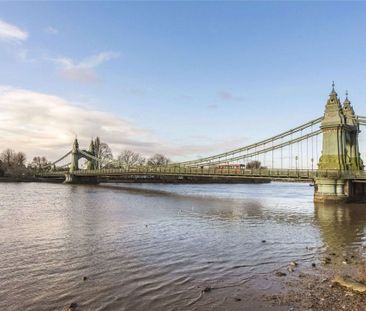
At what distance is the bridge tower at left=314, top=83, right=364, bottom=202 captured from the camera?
46719 mm

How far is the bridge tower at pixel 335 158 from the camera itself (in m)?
46.7

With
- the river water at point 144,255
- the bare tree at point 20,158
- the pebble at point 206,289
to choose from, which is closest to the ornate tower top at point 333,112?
the river water at point 144,255

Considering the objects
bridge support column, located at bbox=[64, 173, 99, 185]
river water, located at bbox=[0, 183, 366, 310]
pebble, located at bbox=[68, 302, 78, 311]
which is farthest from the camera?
bridge support column, located at bbox=[64, 173, 99, 185]

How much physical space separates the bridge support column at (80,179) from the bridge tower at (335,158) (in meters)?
82.5

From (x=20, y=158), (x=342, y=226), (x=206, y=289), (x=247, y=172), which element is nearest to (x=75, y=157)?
(x=20, y=158)

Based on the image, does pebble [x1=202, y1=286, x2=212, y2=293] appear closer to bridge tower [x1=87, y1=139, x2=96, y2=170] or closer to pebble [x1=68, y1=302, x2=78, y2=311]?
pebble [x1=68, y1=302, x2=78, y2=311]

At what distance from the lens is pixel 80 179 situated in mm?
119312

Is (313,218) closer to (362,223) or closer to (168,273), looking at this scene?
(362,223)

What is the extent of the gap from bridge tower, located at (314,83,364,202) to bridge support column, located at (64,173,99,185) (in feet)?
271

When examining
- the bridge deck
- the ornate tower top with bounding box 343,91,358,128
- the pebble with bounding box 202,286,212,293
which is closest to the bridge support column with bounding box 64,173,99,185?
the bridge deck

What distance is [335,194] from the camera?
153 feet

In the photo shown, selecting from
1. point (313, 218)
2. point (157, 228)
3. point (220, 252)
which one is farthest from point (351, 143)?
point (220, 252)

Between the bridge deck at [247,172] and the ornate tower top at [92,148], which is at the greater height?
the ornate tower top at [92,148]

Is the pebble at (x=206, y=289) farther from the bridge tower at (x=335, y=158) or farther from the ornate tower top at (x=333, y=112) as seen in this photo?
the ornate tower top at (x=333, y=112)
